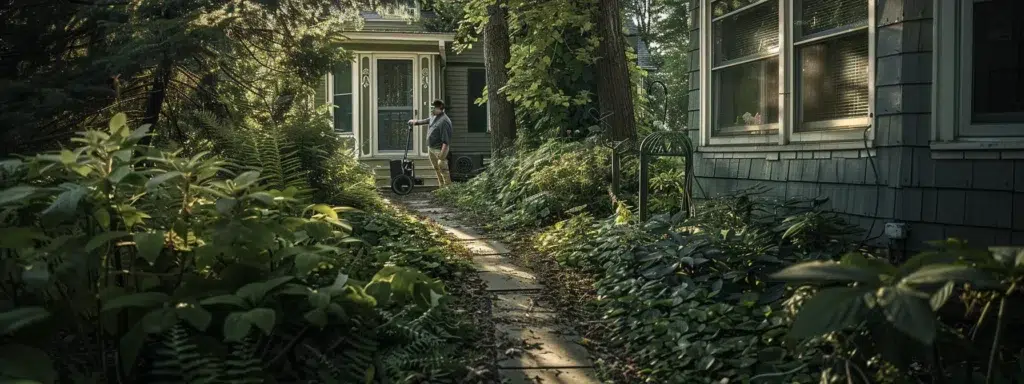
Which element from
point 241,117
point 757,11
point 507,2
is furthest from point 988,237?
point 507,2

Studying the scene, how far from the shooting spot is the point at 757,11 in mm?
6402

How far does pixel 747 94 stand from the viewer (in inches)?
259

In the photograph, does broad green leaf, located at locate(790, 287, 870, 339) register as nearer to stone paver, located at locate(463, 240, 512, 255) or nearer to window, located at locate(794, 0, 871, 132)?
window, located at locate(794, 0, 871, 132)

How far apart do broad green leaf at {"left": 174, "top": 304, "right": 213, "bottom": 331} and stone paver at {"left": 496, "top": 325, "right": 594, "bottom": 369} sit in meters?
1.47

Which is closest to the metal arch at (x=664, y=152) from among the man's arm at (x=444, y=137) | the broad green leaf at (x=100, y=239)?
the broad green leaf at (x=100, y=239)

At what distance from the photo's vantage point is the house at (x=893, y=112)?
14.1 feet

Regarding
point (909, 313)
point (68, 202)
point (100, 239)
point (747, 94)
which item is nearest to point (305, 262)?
point (100, 239)

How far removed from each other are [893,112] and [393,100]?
42.5 ft

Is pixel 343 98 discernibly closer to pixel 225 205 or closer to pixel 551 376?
pixel 551 376

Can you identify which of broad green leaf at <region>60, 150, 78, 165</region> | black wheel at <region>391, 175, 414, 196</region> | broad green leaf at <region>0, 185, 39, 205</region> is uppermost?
broad green leaf at <region>60, 150, 78, 165</region>

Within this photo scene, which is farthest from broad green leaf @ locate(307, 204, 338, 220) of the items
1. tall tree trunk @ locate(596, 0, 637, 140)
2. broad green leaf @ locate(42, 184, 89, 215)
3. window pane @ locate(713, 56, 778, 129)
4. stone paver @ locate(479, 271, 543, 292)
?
tall tree trunk @ locate(596, 0, 637, 140)

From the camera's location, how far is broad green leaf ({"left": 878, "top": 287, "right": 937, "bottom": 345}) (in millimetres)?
1821

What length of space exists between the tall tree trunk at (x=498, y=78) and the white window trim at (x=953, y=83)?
327 inches

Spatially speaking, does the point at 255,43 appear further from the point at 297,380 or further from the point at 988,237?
the point at 988,237
